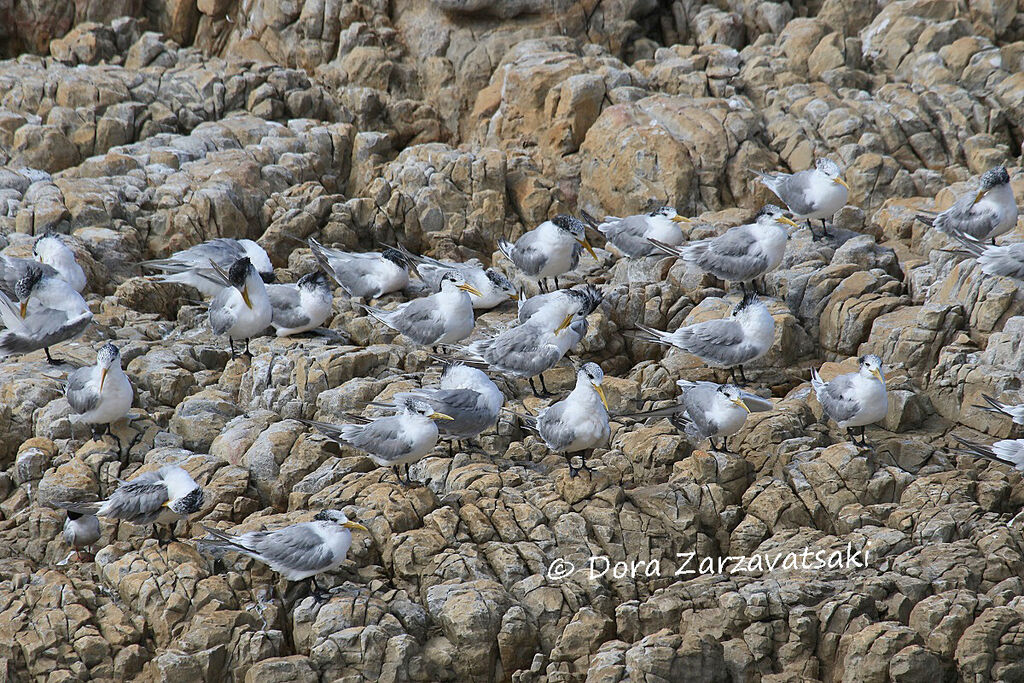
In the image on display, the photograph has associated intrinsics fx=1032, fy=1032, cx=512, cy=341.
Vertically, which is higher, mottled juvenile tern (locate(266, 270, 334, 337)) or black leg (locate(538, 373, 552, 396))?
mottled juvenile tern (locate(266, 270, 334, 337))

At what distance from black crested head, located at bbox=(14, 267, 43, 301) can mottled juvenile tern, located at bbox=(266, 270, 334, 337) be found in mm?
2586

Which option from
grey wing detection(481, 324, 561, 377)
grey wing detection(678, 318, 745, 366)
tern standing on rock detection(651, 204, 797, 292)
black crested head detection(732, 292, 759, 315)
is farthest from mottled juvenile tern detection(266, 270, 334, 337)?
black crested head detection(732, 292, 759, 315)

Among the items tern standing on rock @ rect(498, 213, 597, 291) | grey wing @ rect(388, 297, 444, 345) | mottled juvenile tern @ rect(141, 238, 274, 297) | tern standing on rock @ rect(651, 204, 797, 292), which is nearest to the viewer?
grey wing @ rect(388, 297, 444, 345)

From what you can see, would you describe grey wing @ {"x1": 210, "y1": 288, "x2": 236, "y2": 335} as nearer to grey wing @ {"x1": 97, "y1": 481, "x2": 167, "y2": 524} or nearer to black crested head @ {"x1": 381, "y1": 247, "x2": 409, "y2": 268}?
black crested head @ {"x1": 381, "y1": 247, "x2": 409, "y2": 268}

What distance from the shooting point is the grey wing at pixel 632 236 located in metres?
13.7

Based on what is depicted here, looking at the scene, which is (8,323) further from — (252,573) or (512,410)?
(512,410)

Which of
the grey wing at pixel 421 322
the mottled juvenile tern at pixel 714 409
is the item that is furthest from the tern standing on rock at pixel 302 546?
the grey wing at pixel 421 322

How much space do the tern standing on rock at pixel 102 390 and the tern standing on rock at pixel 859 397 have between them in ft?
23.6

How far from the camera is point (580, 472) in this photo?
10.1 meters

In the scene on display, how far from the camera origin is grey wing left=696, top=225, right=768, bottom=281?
12.4m

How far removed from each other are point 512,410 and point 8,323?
5.71 m

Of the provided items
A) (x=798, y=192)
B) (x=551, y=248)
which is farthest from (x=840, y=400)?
(x=798, y=192)

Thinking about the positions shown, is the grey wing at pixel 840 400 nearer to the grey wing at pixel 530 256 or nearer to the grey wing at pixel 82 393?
the grey wing at pixel 530 256

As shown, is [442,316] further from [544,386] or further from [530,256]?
[530,256]
